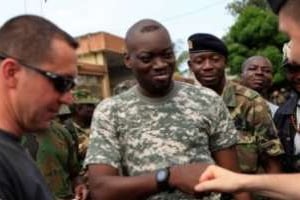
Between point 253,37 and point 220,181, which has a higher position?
point 253,37

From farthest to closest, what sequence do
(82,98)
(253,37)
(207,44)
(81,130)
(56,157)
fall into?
(253,37), (82,98), (81,130), (56,157), (207,44)

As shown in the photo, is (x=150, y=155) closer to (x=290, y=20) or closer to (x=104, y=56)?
(x=290, y=20)

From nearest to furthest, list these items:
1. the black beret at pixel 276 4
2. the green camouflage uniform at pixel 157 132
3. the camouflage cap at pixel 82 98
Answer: the black beret at pixel 276 4 → the green camouflage uniform at pixel 157 132 → the camouflage cap at pixel 82 98

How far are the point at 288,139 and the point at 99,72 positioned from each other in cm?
977

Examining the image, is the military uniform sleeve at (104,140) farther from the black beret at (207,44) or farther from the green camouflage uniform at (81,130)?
the green camouflage uniform at (81,130)

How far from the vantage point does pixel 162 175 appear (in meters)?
3.20

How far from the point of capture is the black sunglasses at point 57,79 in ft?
8.13

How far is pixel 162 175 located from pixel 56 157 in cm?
209

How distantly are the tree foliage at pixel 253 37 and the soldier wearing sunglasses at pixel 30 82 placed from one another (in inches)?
709

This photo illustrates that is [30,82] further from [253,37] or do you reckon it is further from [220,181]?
[253,37]

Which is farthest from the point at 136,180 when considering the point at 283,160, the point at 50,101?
the point at 283,160

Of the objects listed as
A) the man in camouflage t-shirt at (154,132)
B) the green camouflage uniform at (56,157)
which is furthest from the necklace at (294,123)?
the green camouflage uniform at (56,157)

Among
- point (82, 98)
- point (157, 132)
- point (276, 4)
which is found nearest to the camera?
point (276, 4)

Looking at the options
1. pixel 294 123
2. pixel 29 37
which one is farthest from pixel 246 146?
pixel 29 37
